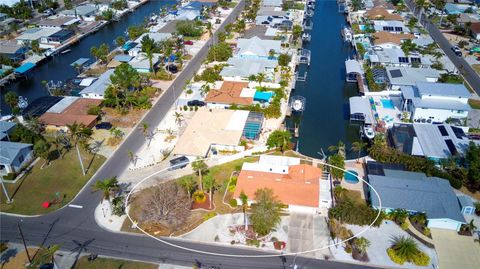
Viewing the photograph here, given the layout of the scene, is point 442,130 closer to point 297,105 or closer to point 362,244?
point 297,105

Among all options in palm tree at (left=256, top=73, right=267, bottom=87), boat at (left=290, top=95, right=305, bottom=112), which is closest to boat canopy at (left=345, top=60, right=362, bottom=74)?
boat at (left=290, top=95, right=305, bottom=112)

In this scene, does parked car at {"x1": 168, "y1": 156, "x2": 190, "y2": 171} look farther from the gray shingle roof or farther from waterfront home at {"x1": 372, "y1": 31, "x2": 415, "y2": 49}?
waterfront home at {"x1": 372, "y1": 31, "x2": 415, "y2": 49}

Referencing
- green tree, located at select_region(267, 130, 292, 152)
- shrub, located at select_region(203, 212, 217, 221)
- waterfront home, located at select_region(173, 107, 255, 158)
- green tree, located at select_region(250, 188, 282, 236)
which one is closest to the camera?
green tree, located at select_region(250, 188, 282, 236)

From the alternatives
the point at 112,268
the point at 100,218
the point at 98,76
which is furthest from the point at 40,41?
the point at 112,268

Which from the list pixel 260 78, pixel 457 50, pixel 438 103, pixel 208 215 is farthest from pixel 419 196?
pixel 457 50

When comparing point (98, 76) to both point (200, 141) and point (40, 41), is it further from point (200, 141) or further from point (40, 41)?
point (200, 141)

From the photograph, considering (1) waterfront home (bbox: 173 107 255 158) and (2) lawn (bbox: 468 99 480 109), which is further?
(2) lawn (bbox: 468 99 480 109)

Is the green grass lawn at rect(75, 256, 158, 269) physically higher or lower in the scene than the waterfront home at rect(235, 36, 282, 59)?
lower
